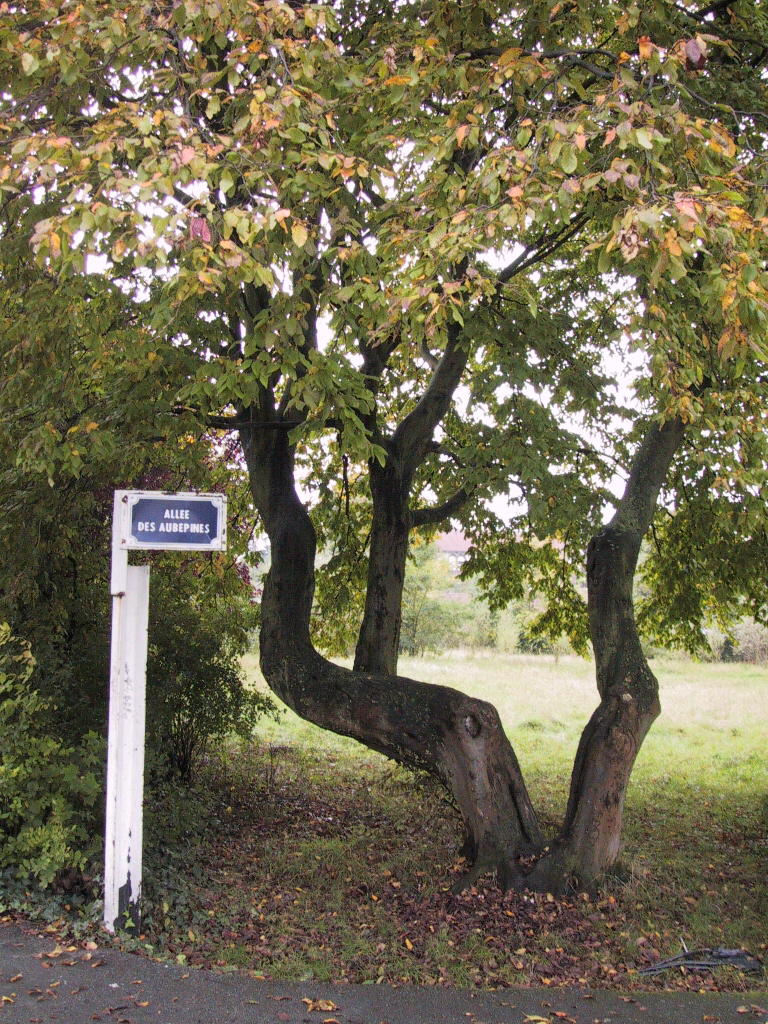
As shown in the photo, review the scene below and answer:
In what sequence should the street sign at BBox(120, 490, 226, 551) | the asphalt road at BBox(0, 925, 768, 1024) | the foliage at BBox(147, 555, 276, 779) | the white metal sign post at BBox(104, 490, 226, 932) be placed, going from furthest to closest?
the foliage at BBox(147, 555, 276, 779)
the street sign at BBox(120, 490, 226, 551)
the white metal sign post at BBox(104, 490, 226, 932)
the asphalt road at BBox(0, 925, 768, 1024)

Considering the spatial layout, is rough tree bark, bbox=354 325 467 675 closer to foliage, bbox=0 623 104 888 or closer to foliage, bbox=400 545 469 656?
foliage, bbox=0 623 104 888

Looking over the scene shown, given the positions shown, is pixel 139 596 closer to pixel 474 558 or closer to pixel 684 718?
pixel 474 558

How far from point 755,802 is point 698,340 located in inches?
309

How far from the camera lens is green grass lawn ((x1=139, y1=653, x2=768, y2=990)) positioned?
5.78m

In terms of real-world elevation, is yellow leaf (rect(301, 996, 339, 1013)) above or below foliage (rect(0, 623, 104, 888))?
below

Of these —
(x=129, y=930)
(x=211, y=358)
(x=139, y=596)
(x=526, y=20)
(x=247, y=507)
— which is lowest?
(x=129, y=930)

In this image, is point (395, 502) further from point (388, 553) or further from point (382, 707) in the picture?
point (382, 707)

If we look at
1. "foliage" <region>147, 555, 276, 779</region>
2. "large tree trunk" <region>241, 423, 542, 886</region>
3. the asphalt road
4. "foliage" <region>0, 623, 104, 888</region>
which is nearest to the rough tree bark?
"large tree trunk" <region>241, 423, 542, 886</region>

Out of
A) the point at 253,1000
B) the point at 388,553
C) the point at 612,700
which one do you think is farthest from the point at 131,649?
the point at 388,553

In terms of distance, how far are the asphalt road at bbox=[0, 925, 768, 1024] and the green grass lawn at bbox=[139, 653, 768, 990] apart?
1.32 feet

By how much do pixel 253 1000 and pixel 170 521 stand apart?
2.80 m

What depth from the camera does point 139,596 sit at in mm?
5555

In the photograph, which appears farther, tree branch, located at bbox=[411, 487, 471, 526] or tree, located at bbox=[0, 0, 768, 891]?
tree branch, located at bbox=[411, 487, 471, 526]

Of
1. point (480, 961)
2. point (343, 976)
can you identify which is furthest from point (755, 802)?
point (343, 976)
